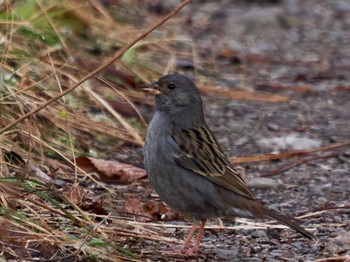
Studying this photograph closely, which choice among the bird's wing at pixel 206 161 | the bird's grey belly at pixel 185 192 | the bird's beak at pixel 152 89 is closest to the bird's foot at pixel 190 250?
the bird's grey belly at pixel 185 192

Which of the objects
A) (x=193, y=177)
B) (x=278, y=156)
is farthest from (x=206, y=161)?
(x=278, y=156)

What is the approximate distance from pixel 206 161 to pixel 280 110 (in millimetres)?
3051

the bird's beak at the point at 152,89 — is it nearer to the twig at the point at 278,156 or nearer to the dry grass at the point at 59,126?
the dry grass at the point at 59,126

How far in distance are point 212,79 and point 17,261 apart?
14.5ft

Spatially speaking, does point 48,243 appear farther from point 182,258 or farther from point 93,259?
point 182,258

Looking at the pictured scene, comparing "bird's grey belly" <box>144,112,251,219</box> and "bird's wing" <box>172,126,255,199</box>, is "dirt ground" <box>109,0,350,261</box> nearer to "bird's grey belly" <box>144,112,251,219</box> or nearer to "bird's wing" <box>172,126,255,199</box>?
"bird's grey belly" <box>144,112,251,219</box>

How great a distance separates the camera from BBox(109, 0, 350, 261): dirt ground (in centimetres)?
480

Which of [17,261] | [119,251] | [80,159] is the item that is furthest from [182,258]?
[80,159]

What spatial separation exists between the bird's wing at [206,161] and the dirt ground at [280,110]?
300mm

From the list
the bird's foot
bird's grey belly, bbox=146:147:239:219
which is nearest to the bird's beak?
bird's grey belly, bbox=146:147:239:219

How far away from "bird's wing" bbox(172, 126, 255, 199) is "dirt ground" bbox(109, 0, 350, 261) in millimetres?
300

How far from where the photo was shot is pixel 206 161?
4.74 metres

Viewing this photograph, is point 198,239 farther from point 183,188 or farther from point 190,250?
point 183,188

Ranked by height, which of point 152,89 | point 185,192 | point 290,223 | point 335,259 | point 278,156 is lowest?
point 278,156
